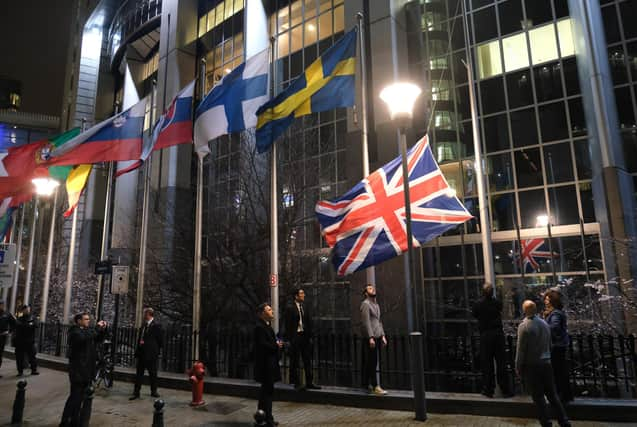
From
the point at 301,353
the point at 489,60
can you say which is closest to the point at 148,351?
the point at 301,353

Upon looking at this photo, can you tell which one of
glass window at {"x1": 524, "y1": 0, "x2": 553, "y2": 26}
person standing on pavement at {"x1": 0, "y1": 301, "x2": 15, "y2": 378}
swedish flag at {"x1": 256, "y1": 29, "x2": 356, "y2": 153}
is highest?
glass window at {"x1": 524, "y1": 0, "x2": 553, "y2": 26}

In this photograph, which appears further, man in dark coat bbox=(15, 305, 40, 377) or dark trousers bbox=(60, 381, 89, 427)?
man in dark coat bbox=(15, 305, 40, 377)

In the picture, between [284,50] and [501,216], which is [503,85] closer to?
[501,216]

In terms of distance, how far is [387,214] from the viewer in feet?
31.1

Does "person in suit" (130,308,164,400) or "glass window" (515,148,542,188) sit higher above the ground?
"glass window" (515,148,542,188)

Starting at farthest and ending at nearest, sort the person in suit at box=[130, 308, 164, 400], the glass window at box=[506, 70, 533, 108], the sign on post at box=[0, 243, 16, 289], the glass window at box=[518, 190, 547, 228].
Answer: the glass window at box=[506, 70, 533, 108] → the glass window at box=[518, 190, 547, 228] → the sign on post at box=[0, 243, 16, 289] → the person in suit at box=[130, 308, 164, 400]

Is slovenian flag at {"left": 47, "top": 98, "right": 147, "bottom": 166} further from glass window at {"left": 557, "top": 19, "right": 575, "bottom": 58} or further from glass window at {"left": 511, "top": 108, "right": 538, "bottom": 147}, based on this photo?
glass window at {"left": 557, "top": 19, "right": 575, "bottom": 58}

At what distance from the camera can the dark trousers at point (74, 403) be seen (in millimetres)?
7676

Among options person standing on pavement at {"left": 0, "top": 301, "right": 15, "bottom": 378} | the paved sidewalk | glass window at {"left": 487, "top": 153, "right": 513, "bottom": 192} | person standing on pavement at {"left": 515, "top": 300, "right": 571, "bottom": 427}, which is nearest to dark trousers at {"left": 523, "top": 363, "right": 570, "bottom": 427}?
person standing on pavement at {"left": 515, "top": 300, "right": 571, "bottom": 427}

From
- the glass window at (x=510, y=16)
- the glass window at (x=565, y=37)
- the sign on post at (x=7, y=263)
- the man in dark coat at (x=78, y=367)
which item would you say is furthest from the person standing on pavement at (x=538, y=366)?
the glass window at (x=510, y=16)

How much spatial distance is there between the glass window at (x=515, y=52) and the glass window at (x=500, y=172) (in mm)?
4346

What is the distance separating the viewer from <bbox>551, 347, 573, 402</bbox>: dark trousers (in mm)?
7496

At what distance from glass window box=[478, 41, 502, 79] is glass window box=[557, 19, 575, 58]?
8.70 ft

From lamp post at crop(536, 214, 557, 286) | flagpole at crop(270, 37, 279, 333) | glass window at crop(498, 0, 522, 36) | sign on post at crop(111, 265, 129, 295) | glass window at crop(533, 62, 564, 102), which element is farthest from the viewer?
glass window at crop(498, 0, 522, 36)
